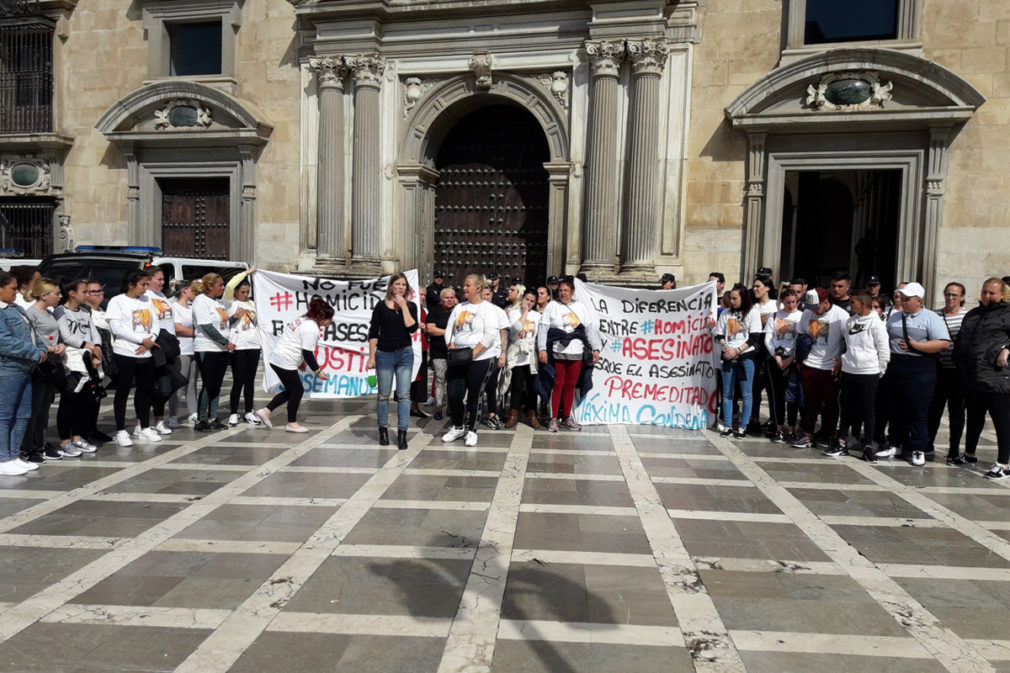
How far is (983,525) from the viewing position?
18.8ft

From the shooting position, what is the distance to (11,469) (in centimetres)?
661

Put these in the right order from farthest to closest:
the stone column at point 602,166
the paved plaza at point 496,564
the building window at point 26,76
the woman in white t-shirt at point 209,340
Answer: the building window at point 26,76 → the stone column at point 602,166 → the woman in white t-shirt at point 209,340 → the paved plaza at point 496,564

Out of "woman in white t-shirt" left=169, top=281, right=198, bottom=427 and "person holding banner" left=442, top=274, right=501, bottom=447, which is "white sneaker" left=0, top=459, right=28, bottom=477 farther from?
"person holding banner" left=442, top=274, right=501, bottom=447

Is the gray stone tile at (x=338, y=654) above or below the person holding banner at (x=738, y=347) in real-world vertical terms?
below

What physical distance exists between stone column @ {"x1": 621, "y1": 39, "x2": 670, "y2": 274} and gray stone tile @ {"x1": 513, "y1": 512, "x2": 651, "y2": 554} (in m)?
9.04

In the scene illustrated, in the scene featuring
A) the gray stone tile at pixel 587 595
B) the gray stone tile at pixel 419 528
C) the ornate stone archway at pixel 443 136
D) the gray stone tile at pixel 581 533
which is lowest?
the gray stone tile at pixel 419 528

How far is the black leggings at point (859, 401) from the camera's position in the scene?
7.85m

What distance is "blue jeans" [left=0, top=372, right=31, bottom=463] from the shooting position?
6.57 meters

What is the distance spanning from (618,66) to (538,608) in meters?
12.2

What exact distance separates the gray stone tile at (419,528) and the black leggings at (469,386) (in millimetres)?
2524

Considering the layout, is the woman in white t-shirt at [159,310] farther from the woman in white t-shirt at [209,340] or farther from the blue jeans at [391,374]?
the blue jeans at [391,374]

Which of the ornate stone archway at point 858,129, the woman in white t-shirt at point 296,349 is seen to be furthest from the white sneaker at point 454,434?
the ornate stone archway at point 858,129

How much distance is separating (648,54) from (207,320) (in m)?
9.32

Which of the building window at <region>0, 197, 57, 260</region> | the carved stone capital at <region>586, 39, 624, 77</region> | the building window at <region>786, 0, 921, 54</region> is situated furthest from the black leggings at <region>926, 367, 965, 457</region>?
the building window at <region>0, 197, 57, 260</region>
